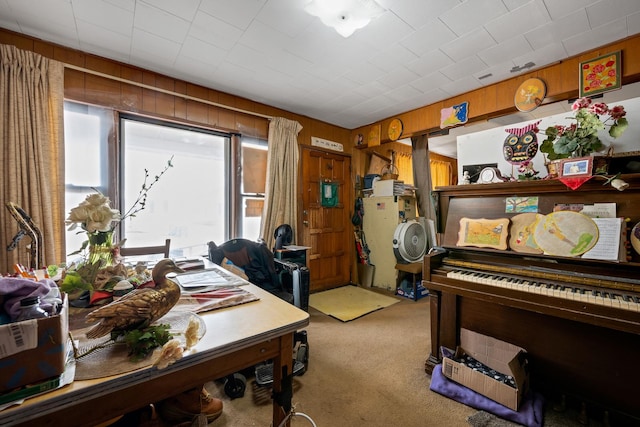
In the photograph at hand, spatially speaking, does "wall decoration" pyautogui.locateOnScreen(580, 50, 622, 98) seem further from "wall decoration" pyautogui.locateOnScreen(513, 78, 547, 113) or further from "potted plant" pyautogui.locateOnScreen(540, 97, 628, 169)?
"potted plant" pyautogui.locateOnScreen(540, 97, 628, 169)

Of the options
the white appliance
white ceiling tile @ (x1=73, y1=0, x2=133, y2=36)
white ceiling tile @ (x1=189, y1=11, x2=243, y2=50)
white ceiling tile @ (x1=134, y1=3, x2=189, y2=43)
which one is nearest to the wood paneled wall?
white ceiling tile @ (x1=73, y1=0, x2=133, y2=36)

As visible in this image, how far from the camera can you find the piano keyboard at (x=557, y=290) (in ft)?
4.04

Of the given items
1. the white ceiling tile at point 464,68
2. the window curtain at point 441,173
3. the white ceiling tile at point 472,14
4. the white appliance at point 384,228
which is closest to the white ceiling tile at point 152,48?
the white ceiling tile at point 472,14

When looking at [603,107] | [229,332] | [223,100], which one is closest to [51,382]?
[229,332]

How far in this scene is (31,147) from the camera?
2006 mm

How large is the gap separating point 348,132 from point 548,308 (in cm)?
356

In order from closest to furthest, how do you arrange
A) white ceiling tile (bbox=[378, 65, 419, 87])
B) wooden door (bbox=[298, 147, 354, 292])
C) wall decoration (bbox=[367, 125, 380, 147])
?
white ceiling tile (bbox=[378, 65, 419, 87]) < wooden door (bbox=[298, 147, 354, 292]) < wall decoration (bbox=[367, 125, 380, 147])

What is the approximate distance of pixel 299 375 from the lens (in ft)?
6.17

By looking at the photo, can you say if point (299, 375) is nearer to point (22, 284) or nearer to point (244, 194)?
point (22, 284)

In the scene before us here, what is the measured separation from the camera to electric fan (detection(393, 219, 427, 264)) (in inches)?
139

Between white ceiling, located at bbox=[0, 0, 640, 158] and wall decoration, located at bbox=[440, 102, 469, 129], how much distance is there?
0.20m

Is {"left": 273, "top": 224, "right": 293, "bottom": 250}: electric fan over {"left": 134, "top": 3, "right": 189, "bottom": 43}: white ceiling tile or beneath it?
beneath

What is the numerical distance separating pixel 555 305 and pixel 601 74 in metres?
2.09

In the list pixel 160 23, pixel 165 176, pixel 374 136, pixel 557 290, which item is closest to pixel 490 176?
pixel 557 290
